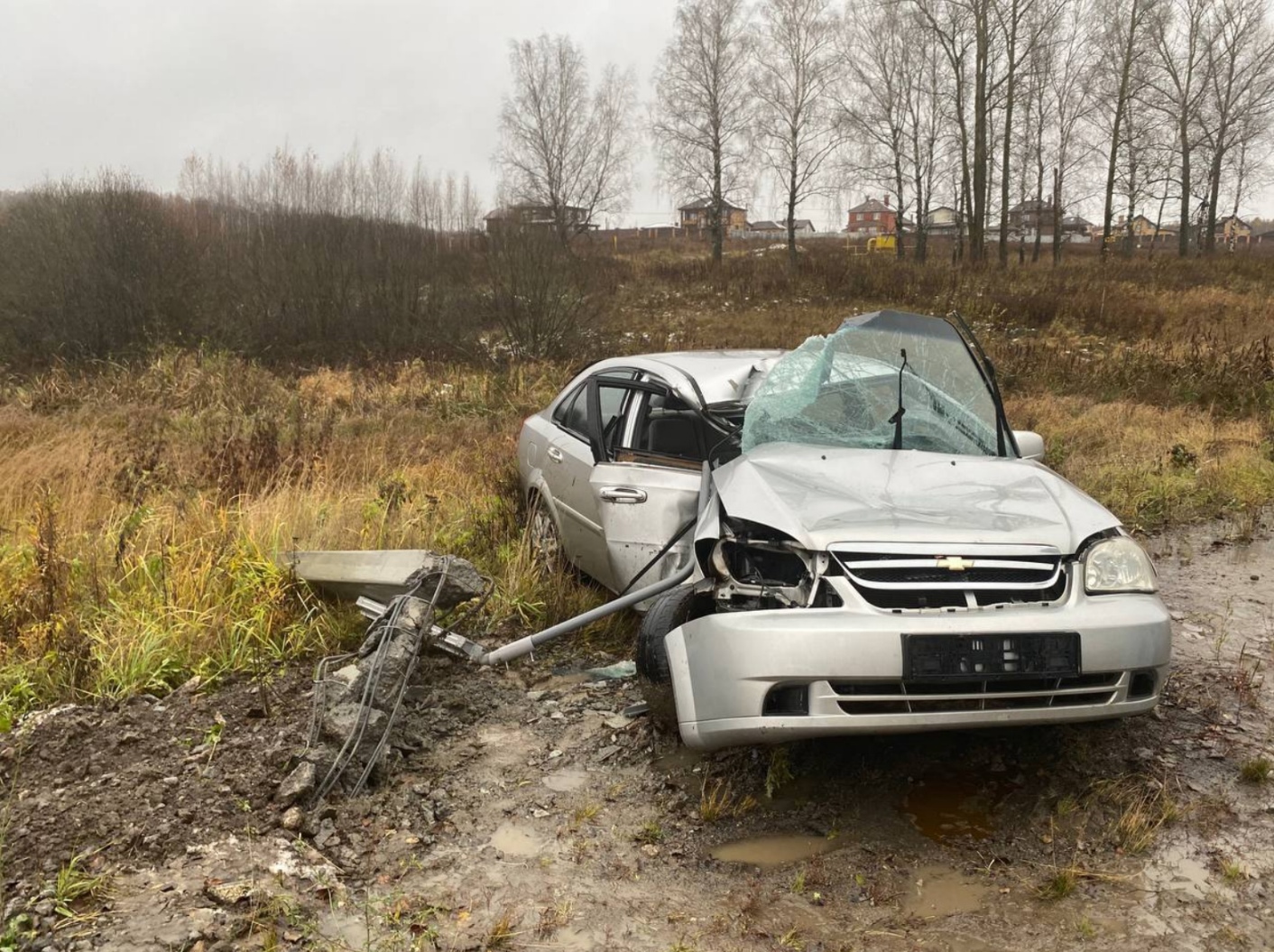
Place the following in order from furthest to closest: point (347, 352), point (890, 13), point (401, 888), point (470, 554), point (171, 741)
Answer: point (890, 13)
point (347, 352)
point (470, 554)
point (171, 741)
point (401, 888)

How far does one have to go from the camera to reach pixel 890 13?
3738 centimetres

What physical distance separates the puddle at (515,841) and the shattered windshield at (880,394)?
73.5 inches

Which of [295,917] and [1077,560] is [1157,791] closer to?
[1077,560]

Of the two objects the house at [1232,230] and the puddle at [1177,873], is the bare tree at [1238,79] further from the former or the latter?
the puddle at [1177,873]

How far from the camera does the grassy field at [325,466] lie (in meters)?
4.58

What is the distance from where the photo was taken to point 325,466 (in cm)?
754

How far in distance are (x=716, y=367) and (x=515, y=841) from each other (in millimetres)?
2734

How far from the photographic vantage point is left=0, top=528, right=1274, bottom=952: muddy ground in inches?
101

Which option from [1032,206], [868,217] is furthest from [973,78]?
[868,217]

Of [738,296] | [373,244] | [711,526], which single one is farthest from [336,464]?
[738,296]

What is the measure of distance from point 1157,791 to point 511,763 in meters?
2.32

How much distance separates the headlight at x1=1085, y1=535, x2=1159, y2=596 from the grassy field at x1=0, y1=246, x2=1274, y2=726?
2.48 metres

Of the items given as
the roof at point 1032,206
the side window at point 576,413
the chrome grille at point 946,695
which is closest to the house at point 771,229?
the roof at point 1032,206

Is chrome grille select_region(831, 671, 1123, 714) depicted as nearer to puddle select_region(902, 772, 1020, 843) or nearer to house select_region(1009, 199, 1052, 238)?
puddle select_region(902, 772, 1020, 843)
